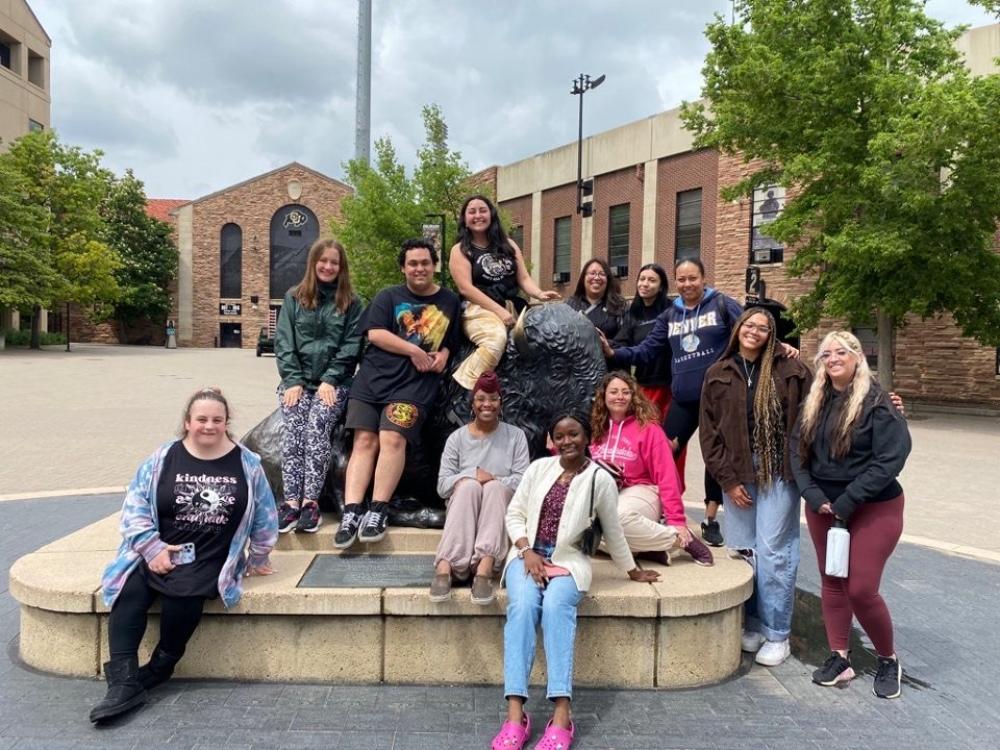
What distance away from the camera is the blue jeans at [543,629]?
2998 millimetres

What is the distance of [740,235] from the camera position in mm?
23422

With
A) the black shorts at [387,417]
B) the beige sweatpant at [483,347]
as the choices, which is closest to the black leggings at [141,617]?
the black shorts at [387,417]

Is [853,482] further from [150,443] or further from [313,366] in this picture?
[150,443]

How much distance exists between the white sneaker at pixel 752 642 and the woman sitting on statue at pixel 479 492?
1.35 metres

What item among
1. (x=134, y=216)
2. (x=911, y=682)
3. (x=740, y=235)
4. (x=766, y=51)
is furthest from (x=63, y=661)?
(x=134, y=216)

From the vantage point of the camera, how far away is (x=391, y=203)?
2439 cm

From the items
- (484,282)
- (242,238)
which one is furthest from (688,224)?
(242,238)

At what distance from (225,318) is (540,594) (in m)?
49.0

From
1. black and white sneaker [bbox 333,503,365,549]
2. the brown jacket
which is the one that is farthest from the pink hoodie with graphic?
black and white sneaker [bbox 333,503,365,549]

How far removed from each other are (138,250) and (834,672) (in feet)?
160

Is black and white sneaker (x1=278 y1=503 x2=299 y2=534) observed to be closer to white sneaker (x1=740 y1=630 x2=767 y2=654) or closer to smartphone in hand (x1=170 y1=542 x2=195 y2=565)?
smartphone in hand (x1=170 y1=542 x2=195 y2=565)

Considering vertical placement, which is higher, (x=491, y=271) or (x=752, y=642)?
(x=491, y=271)

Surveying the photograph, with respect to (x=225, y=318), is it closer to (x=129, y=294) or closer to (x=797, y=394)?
(x=129, y=294)

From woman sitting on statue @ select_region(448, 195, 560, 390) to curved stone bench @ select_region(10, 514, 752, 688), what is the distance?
5.07ft
